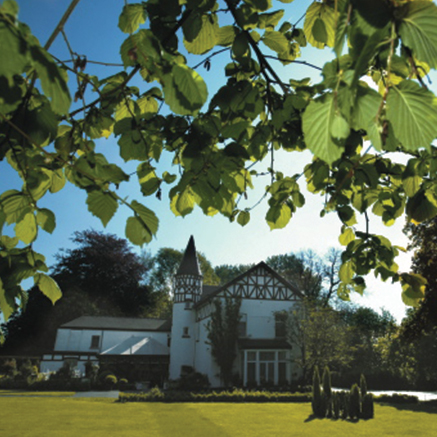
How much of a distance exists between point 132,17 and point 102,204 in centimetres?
92

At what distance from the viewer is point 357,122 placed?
867 millimetres

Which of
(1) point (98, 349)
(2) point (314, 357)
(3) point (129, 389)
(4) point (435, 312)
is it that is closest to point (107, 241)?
(1) point (98, 349)

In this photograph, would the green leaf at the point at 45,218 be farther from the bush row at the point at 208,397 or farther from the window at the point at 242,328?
the window at the point at 242,328

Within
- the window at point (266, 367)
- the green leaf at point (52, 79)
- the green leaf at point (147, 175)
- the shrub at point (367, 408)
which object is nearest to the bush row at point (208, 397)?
the shrub at point (367, 408)

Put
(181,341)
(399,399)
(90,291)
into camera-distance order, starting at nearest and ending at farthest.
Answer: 1. (399,399)
2. (181,341)
3. (90,291)

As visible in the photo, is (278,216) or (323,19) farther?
(278,216)

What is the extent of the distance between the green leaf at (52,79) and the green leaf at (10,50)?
0.02 meters

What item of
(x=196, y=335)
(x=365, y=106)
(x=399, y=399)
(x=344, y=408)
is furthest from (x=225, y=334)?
(x=365, y=106)

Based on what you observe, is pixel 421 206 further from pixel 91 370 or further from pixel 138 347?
pixel 138 347

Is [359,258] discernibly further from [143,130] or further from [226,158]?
[143,130]

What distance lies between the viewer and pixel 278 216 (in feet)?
8.27

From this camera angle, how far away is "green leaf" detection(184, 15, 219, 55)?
162 centimetres

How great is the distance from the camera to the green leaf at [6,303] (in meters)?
1.69

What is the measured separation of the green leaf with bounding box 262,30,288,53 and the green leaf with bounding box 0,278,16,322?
1.83 metres
